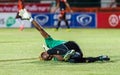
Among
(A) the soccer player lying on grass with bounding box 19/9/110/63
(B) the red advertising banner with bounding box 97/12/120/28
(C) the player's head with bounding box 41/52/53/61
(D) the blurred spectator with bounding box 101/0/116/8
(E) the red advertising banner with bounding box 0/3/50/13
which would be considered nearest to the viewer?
(A) the soccer player lying on grass with bounding box 19/9/110/63

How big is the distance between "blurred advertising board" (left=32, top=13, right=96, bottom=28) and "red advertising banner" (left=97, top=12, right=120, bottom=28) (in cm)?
40

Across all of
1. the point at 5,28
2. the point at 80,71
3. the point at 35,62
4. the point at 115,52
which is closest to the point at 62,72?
the point at 80,71

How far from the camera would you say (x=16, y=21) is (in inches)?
1375

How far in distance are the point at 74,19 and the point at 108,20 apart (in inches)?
90.3

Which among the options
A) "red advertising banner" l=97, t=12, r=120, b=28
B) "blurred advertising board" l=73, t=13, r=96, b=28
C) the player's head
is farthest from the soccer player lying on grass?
"blurred advertising board" l=73, t=13, r=96, b=28

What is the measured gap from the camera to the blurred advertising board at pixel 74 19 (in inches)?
1383

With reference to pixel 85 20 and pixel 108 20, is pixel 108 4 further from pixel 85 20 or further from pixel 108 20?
pixel 108 20

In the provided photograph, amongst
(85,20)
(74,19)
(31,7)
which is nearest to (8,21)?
(74,19)

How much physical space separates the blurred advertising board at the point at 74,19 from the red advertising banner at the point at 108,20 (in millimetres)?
405

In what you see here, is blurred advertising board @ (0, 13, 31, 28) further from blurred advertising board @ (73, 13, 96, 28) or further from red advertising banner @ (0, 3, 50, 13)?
red advertising banner @ (0, 3, 50, 13)

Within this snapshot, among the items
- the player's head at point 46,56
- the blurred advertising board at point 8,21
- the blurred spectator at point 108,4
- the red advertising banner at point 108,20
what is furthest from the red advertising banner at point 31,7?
the player's head at point 46,56

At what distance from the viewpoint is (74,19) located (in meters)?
35.2

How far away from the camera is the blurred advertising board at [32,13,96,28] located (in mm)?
35125

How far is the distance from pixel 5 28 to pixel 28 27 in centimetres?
176
